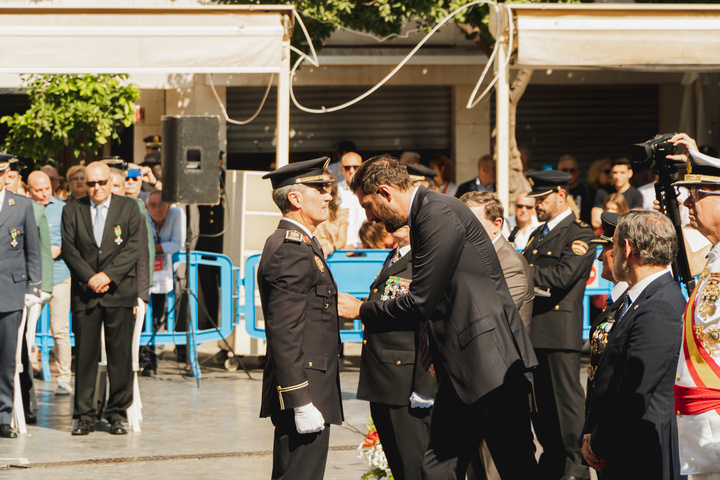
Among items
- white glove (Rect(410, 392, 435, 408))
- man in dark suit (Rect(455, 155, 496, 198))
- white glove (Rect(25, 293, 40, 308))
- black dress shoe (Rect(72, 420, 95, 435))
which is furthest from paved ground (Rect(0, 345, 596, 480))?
man in dark suit (Rect(455, 155, 496, 198))

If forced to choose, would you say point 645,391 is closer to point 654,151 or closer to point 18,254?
point 654,151

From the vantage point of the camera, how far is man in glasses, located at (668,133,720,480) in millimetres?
3889

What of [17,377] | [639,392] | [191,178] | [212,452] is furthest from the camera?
[191,178]

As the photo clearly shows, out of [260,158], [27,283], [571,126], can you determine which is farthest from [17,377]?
[571,126]

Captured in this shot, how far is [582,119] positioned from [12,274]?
1199 centimetres

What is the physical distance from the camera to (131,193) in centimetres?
1155

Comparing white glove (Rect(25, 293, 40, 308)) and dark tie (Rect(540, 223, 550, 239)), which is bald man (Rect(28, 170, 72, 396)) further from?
dark tie (Rect(540, 223, 550, 239))

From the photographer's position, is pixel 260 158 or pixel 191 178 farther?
pixel 260 158

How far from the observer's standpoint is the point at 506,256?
6504 mm

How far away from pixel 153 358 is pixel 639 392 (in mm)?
7776

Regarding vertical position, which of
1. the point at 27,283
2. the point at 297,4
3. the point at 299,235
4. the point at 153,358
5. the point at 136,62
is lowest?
the point at 153,358

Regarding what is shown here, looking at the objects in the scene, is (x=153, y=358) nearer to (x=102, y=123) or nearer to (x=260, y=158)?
(x=102, y=123)

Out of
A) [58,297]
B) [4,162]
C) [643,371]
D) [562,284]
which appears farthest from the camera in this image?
[58,297]

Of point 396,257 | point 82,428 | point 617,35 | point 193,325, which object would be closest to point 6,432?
point 82,428
